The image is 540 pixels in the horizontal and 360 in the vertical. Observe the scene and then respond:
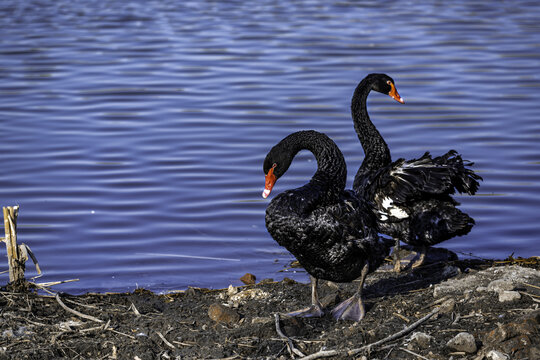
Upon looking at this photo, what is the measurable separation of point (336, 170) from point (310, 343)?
125cm

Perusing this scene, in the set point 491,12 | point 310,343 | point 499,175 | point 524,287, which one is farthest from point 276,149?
point 491,12

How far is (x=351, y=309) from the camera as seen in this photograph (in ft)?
17.3

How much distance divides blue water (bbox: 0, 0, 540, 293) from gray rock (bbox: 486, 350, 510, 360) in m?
2.58

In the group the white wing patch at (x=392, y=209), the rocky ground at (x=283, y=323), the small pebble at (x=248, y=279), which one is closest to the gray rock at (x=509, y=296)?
the rocky ground at (x=283, y=323)

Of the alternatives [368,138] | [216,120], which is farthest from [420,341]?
[216,120]

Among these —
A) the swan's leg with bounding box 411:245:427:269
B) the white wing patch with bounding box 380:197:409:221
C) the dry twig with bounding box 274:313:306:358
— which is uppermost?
the white wing patch with bounding box 380:197:409:221

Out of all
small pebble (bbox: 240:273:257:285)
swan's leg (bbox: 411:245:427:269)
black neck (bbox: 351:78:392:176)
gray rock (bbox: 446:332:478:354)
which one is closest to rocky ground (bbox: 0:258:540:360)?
gray rock (bbox: 446:332:478:354)

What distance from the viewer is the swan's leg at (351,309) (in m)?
5.22

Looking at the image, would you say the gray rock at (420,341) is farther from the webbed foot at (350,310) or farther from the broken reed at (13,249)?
the broken reed at (13,249)

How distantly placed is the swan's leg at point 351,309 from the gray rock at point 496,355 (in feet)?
3.20

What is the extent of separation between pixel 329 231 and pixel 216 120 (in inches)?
253

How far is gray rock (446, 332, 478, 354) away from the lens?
4480mm

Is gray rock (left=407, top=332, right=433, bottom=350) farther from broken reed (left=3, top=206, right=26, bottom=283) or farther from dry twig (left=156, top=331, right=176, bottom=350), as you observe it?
broken reed (left=3, top=206, right=26, bottom=283)

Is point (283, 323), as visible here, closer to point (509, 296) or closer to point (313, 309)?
point (313, 309)
